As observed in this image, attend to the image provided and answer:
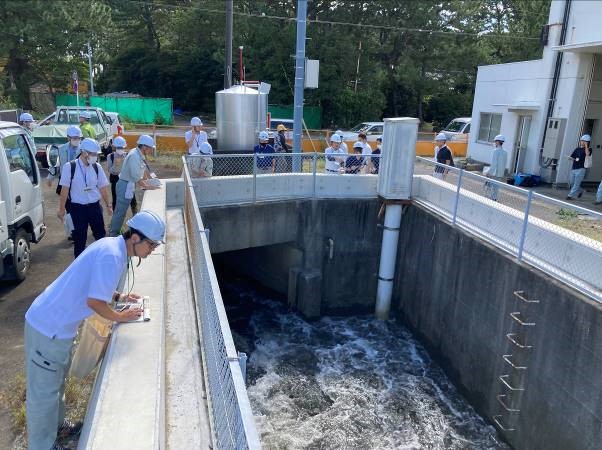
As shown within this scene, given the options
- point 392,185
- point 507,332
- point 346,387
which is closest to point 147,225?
point 507,332

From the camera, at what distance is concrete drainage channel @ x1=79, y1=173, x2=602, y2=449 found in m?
3.09

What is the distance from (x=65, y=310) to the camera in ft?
10.7

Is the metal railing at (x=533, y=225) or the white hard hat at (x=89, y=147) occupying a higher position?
the white hard hat at (x=89, y=147)

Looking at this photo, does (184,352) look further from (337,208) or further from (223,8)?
(223,8)

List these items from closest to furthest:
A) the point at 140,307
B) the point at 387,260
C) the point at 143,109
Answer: the point at 140,307, the point at 387,260, the point at 143,109

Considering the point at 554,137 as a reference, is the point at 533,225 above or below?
below

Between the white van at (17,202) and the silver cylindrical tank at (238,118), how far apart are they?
6.59m

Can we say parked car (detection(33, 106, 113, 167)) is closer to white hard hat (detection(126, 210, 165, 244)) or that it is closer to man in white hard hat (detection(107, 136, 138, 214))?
man in white hard hat (detection(107, 136, 138, 214))

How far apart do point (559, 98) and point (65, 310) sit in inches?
628

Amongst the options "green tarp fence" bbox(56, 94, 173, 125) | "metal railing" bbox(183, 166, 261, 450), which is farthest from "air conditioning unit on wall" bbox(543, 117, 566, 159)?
"green tarp fence" bbox(56, 94, 173, 125)

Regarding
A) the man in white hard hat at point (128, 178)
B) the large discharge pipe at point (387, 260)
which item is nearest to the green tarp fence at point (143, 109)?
the large discharge pipe at point (387, 260)

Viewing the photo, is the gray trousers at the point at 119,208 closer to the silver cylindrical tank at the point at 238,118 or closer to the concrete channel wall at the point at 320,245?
the concrete channel wall at the point at 320,245

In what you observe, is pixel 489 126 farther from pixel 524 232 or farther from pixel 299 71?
pixel 524 232

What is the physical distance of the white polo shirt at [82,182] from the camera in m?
6.63
